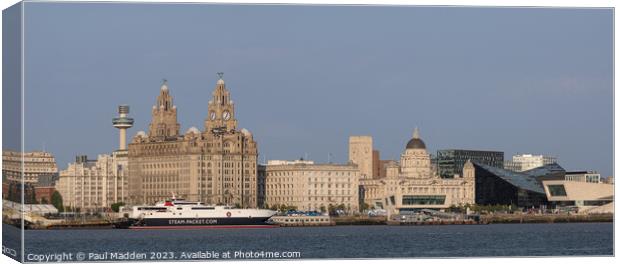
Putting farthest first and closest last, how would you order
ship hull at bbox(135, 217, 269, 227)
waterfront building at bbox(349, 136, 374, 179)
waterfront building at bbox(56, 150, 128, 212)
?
ship hull at bbox(135, 217, 269, 227) < waterfront building at bbox(56, 150, 128, 212) < waterfront building at bbox(349, 136, 374, 179)

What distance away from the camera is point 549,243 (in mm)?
29922

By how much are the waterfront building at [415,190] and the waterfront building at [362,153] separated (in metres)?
0.72

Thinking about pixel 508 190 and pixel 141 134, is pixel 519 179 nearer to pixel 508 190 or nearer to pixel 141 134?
pixel 508 190

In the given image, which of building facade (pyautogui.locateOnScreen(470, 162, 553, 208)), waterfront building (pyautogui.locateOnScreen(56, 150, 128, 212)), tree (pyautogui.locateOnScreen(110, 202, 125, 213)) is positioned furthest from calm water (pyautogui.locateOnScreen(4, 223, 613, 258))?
building facade (pyautogui.locateOnScreen(470, 162, 553, 208))

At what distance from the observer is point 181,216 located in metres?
45.9

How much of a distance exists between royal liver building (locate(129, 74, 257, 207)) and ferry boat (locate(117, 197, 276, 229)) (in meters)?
0.97

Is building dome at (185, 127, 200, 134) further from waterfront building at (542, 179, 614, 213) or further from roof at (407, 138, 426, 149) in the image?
waterfront building at (542, 179, 614, 213)

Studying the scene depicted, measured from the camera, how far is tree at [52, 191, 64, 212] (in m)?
41.6

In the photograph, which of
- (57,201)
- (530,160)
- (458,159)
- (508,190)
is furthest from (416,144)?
(508,190)

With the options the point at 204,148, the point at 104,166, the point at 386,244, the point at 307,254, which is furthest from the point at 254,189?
the point at 307,254

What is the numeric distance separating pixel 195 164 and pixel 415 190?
A: 15.2 metres

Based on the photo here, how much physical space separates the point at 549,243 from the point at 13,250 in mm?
9687

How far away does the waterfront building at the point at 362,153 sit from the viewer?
35653 millimetres

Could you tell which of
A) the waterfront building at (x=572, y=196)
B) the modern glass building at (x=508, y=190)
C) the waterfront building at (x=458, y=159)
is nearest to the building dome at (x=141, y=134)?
the waterfront building at (x=458, y=159)
